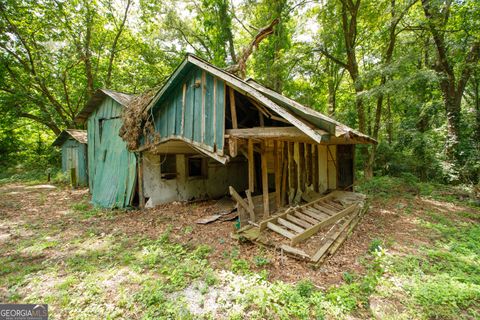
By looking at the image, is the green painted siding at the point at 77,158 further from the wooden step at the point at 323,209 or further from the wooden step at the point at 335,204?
the wooden step at the point at 335,204

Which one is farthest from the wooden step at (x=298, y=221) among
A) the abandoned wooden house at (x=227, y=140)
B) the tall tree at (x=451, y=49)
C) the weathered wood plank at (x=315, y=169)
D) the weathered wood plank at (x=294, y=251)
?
the tall tree at (x=451, y=49)

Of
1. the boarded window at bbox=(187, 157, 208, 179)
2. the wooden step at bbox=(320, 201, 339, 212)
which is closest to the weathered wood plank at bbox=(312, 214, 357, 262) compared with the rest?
the wooden step at bbox=(320, 201, 339, 212)

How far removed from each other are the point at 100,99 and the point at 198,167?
5.15 meters

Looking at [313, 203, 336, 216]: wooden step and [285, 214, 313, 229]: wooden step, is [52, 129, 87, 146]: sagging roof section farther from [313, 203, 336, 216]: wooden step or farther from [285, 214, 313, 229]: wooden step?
[313, 203, 336, 216]: wooden step

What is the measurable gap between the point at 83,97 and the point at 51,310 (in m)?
19.3

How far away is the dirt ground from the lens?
4.21m

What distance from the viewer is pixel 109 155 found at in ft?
29.5

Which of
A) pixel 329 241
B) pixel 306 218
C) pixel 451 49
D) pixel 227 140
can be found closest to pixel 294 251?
pixel 329 241

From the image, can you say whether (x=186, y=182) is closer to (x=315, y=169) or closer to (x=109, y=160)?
(x=109, y=160)

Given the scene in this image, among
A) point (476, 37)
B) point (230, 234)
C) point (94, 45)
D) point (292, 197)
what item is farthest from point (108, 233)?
point (94, 45)

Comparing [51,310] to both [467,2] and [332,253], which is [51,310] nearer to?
[332,253]

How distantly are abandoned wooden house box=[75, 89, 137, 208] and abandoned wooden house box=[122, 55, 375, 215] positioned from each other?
717mm

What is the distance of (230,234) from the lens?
18.8 feet

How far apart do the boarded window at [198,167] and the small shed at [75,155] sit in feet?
26.8
